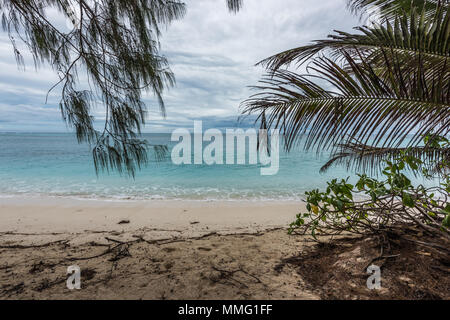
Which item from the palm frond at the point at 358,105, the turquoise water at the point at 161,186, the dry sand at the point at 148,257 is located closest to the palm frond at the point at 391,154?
the palm frond at the point at 358,105

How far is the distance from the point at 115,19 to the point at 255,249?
2864 mm

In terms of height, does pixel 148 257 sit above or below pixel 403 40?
below

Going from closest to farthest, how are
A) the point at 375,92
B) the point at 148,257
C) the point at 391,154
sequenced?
1. the point at 375,92
2. the point at 148,257
3. the point at 391,154

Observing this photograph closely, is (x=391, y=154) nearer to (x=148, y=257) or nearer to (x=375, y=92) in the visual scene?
(x=375, y=92)

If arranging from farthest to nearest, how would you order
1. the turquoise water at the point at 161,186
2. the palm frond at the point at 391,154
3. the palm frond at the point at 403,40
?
the turquoise water at the point at 161,186 → the palm frond at the point at 391,154 → the palm frond at the point at 403,40

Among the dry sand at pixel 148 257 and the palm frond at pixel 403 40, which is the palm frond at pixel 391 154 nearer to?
the palm frond at pixel 403 40

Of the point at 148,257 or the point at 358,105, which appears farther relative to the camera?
the point at 148,257

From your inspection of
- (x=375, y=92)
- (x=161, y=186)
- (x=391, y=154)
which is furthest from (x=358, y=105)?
(x=161, y=186)

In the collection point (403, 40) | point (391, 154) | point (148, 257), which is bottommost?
point (148, 257)

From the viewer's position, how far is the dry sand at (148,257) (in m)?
1.84

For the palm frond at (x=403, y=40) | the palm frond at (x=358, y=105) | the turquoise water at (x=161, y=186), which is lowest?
the turquoise water at (x=161, y=186)

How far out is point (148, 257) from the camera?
250 centimetres
